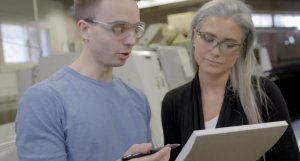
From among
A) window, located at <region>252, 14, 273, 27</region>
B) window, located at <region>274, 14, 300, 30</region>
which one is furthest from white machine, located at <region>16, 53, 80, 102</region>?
window, located at <region>274, 14, 300, 30</region>

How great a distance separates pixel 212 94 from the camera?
1.35 meters

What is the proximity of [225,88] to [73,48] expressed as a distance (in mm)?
1988

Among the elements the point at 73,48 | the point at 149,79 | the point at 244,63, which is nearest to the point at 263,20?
the point at 149,79

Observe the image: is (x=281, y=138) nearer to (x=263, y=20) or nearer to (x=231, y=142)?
(x=231, y=142)

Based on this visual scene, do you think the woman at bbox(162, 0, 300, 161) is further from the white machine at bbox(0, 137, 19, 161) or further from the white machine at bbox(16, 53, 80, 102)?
the white machine at bbox(16, 53, 80, 102)

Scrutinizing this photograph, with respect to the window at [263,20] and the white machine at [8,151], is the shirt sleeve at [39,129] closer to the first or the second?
the white machine at [8,151]

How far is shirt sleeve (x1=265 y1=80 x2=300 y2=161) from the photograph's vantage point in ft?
3.85

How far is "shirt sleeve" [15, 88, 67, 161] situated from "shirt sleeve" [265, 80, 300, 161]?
36.3 inches

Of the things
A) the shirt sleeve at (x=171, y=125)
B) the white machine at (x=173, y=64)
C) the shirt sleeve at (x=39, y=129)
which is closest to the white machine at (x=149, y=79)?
the white machine at (x=173, y=64)

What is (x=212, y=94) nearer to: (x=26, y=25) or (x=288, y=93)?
(x=26, y=25)

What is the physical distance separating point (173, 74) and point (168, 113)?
1.48 meters

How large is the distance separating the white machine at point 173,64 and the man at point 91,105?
1630 mm

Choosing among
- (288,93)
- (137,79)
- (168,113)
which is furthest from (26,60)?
(288,93)

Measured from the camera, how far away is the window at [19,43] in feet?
8.11
